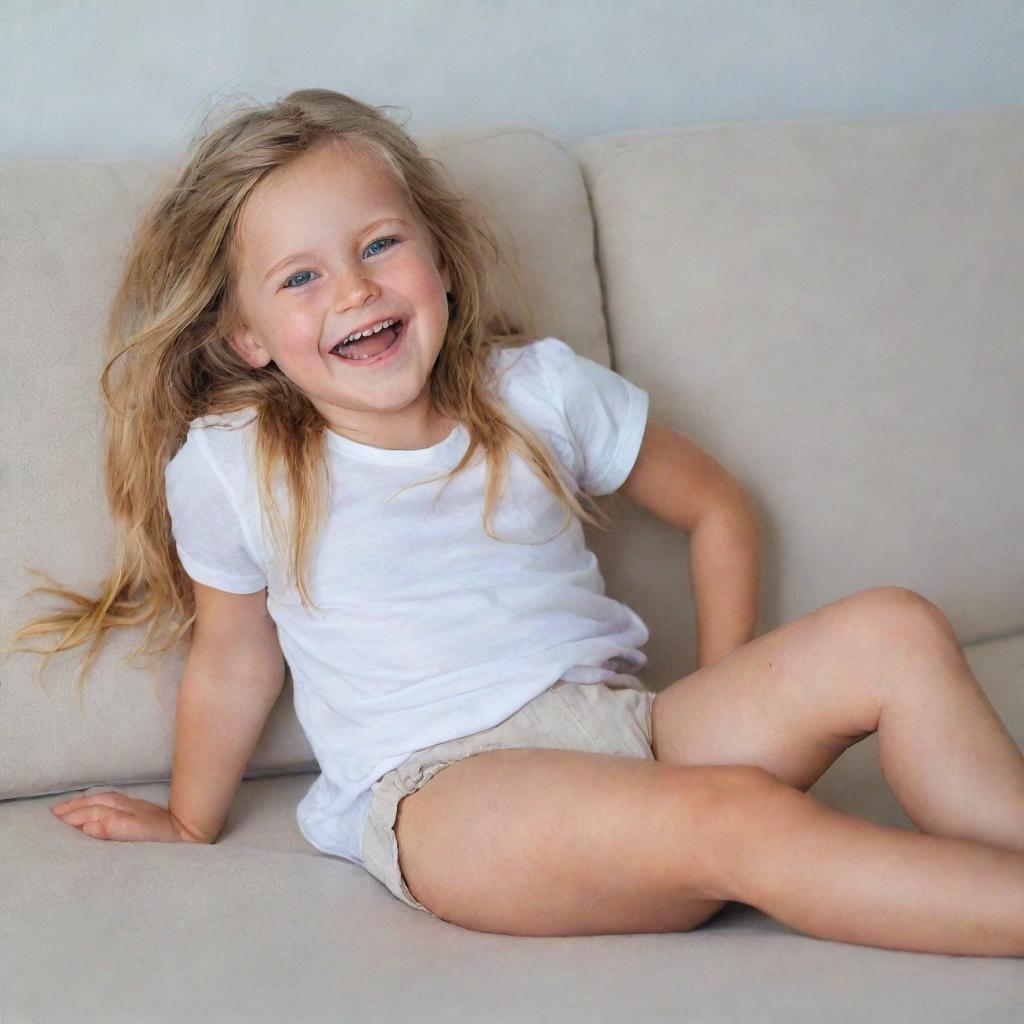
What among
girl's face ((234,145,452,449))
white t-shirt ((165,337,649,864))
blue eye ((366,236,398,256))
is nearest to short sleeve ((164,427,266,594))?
white t-shirt ((165,337,649,864))

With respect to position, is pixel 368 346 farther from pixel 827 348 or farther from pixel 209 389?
pixel 827 348

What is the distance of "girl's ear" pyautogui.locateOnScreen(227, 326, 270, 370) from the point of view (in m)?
1.30

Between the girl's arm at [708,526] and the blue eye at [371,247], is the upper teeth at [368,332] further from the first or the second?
the girl's arm at [708,526]

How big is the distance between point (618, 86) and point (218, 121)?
541 millimetres

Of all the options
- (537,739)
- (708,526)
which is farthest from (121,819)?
(708,526)

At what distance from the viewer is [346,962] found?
960mm

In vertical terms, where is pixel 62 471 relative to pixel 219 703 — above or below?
above

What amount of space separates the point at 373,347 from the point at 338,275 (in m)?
0.07

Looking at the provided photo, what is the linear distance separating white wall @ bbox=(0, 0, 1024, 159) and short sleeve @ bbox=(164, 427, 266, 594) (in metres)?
0.47

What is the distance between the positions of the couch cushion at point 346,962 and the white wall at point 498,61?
83 centimetres

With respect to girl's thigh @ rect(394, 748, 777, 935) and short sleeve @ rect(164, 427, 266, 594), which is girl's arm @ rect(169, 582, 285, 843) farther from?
girl's thigh @ rect(394, 748, 777, 935)

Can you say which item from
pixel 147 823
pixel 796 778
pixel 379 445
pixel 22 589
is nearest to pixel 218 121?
pixel 379 445

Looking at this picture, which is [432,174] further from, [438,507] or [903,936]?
[903,936]

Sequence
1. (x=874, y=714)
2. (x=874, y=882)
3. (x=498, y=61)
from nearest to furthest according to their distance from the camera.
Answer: (x=874, y=882)
(x=874, y=714)
(x=498, y=61)
